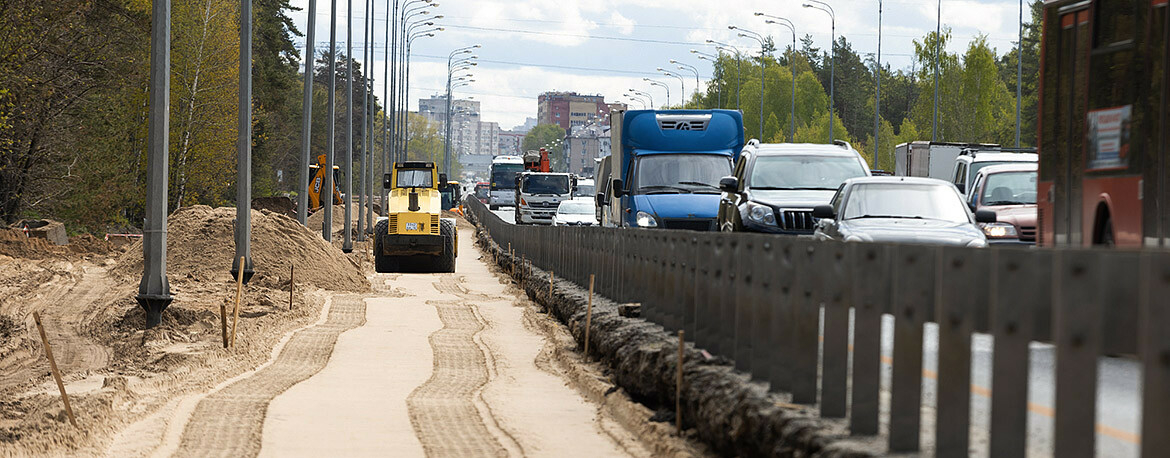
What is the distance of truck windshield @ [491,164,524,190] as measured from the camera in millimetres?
99062

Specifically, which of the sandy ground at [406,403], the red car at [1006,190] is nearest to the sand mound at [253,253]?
the sandy ground at [406,403]

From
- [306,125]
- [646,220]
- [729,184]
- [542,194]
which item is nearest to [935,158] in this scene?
[646,220]

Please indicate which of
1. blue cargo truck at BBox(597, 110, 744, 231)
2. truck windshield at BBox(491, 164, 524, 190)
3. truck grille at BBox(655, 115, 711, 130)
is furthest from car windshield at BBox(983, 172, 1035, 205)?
truck windshield at BBox(491, 164, 524, 190)

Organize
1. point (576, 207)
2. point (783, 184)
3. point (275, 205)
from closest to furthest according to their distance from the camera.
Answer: point (783, 184), point (576, 207), point (275, 205)

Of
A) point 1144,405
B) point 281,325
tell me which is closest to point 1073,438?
point 1144,405

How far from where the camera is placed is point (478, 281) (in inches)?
1502

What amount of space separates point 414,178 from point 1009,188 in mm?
20027

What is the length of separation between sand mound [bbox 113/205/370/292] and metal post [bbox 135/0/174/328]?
30.0 ft

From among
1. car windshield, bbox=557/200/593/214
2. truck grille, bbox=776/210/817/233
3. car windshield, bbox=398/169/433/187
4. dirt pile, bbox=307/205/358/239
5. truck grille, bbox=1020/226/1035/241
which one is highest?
car windshield, bbox=398/169/433/187

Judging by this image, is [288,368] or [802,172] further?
[802,172]

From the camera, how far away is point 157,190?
20.8 metres

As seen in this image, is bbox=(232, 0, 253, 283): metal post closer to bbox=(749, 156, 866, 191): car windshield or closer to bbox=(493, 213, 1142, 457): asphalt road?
bbox=(749, 156, 866, 191): car windshield

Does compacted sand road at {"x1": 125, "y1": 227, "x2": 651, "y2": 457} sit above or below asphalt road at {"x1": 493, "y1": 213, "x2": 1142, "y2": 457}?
below

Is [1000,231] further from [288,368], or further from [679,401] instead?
[679,401]
